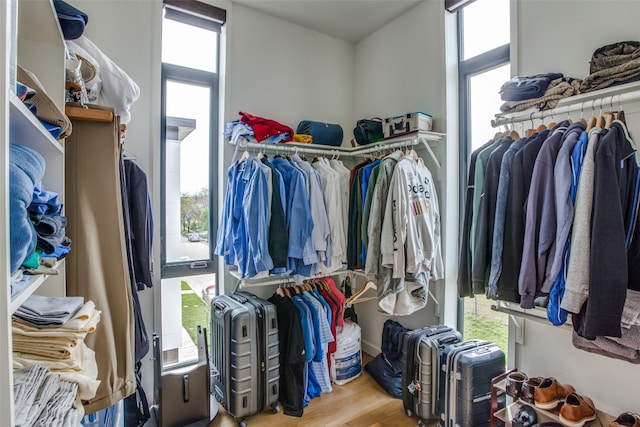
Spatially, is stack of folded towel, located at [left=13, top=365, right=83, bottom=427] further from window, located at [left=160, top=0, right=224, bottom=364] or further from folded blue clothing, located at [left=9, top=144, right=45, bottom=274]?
window, located at [left=160, top=0, right=224, bottom=364]

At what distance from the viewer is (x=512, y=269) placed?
4.79 feet

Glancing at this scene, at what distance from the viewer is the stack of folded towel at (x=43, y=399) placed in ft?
2.06

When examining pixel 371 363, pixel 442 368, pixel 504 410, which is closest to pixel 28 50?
pixel 442 368

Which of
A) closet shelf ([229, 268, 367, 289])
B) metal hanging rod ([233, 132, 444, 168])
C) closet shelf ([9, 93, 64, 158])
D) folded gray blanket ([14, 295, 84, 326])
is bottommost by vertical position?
closet shelf ([229, 268, 367, 289])

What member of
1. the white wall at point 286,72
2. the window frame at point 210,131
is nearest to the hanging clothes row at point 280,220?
the window frame at point 210,131

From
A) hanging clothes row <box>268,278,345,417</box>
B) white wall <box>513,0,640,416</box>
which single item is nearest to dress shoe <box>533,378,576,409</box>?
white wall <box>513,0,640,416</box>

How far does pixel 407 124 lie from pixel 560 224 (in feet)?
4.39

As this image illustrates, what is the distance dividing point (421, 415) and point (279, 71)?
110 inches

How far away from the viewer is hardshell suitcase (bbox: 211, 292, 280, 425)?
6.98ft

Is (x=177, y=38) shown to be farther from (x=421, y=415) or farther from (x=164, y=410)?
(x=421, y=415)

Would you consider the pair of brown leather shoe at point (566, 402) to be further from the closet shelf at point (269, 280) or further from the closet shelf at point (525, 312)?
the closet shelf at point (269, 280)

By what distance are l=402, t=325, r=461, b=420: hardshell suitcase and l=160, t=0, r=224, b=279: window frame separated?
1.63 m

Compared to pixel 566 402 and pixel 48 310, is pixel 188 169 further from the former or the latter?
pixel 566 402

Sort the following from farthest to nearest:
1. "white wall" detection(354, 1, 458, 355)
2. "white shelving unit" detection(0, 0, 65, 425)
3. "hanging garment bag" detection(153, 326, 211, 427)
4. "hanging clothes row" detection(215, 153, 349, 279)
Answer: "white wall" detection(354, 1, 458, 355)
"hanging clothes row" detection(215, 153, 349, 279)
"hanging garment bag" detection(153, 326, 211, 427)
"white shelving unit" detection(0, 0, 65, 425)
